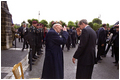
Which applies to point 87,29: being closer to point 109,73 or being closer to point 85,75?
point 85,75

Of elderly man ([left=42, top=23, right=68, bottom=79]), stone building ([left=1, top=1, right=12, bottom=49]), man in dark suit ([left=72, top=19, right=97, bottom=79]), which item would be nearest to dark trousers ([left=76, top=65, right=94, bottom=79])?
man in dark suit ([left=72, top=19, right=97, bottom=79])

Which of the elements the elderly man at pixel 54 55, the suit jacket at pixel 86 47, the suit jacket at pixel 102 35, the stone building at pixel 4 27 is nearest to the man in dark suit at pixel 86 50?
the suit jacket at pixel 86 47

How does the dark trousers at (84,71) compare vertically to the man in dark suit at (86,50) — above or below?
below

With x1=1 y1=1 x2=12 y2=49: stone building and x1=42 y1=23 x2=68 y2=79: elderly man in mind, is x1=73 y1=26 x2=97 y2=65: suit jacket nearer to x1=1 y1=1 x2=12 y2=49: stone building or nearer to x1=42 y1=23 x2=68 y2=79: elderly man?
x1=42 y1=23 x2=68 y2=79: elderly man

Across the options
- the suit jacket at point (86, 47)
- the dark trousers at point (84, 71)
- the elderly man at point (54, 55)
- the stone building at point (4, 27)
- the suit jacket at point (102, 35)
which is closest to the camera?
the suit jacket at point (86, 47)

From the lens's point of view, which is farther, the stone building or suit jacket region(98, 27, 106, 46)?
the stone building

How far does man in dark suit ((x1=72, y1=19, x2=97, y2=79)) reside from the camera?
3.00 m

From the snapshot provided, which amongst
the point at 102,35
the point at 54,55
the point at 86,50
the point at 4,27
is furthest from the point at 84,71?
the point at 4,27

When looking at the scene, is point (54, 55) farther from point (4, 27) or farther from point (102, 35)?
point (4, 27)

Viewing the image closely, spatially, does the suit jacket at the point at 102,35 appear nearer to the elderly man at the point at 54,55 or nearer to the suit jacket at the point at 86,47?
the elderly man at the point at 54,55

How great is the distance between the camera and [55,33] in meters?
3.54

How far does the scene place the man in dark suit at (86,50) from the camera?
300 centimetres

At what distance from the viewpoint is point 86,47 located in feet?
10.1

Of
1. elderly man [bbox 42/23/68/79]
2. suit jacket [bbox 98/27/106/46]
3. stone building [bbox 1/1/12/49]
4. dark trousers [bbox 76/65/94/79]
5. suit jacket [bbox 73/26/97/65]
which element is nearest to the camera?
suit jacket [bbox 73/26/97/65]
